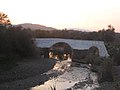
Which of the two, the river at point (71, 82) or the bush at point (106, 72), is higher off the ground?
the bush at point (106, 72)

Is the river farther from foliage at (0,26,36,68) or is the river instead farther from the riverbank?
foliage at (0,26,36,68)

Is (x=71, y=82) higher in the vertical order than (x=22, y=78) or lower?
lower

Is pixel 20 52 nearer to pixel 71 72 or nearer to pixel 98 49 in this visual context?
pixel 71 72

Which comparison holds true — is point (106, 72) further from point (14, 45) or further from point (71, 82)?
point (14, 45)

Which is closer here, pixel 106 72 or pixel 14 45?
pixel 106 72

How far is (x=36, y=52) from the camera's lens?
55719 mm

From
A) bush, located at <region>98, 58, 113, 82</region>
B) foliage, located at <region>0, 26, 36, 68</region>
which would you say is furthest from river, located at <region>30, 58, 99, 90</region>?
foliage, located at <region>0, 26, 36, 68</region>

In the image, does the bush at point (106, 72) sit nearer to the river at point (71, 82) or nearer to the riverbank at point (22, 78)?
the river at point (71, 82)

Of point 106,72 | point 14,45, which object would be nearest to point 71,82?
point 106,72

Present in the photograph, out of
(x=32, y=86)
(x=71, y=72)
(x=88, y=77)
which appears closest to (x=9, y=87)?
(x=32, y=86)

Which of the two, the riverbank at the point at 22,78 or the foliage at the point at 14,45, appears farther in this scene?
the foliage at the point at 14,45

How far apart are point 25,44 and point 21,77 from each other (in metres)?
17.4

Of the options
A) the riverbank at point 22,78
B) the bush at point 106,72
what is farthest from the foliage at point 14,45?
the bush at point 106,72

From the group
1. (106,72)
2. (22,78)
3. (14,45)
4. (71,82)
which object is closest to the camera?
(106,72)
